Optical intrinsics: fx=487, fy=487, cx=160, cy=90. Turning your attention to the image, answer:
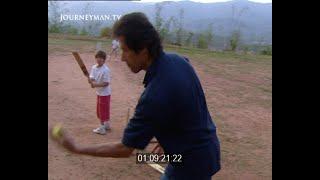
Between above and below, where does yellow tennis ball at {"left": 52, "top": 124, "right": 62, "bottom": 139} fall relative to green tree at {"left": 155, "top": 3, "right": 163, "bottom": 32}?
below

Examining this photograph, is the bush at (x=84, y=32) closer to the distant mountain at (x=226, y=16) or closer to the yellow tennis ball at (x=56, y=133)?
the distant mountain at (x=226, y=16)

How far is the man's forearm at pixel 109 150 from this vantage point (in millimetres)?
2002

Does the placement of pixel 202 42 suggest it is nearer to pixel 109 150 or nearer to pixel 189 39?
pixel 189 39

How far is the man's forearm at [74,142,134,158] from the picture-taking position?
2.00m

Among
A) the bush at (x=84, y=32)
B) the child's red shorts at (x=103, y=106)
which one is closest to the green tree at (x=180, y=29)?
the bush at (x=84, y=32)

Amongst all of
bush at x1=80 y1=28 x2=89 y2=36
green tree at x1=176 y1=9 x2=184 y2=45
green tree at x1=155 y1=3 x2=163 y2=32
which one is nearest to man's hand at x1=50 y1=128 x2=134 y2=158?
green tree at x1=155 y1=3 x2=163 y2=32

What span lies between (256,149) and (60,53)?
5.95m

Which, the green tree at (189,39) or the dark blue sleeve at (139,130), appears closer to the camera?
the dark blue sleeve at (139,130)

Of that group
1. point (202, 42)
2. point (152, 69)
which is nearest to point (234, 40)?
point (202, 42)

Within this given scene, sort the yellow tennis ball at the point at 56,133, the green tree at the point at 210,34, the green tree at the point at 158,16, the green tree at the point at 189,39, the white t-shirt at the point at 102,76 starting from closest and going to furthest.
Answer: the yellow tennis ball at the point at 56,133, the white t-shirt at the point at 102,76, the green tree at the point at 158,16, the green tree at the point at 210,34, the green tree at the point at 189,39

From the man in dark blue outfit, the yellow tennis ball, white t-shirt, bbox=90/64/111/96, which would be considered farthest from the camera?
white t-shirt, bbox=90/64/111/96

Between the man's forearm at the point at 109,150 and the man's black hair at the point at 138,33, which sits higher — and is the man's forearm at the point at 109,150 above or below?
below

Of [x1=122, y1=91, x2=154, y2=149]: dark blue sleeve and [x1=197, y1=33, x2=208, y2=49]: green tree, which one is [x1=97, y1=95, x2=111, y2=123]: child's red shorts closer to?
[x1=122, y1=91, x2=154, y2=149]: dark blue sleeve
